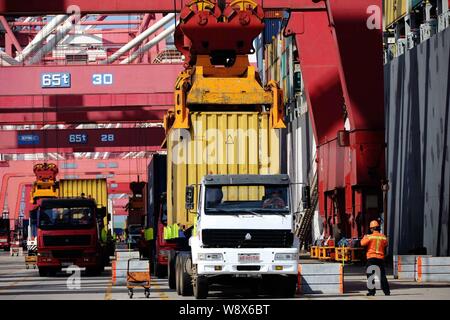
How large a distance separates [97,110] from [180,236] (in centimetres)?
4438

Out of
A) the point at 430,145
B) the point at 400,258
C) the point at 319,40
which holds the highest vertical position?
the point at 319,40

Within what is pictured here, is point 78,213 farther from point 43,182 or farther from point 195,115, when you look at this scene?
point 43,182

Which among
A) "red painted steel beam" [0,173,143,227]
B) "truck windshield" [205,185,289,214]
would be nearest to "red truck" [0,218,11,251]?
"red painted steel beam" [0,173,143,227]

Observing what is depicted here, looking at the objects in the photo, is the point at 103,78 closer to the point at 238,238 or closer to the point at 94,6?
the point at 94,6

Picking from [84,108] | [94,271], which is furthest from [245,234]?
[84,108]

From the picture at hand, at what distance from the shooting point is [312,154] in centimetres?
6181

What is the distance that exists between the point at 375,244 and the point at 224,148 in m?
4.08

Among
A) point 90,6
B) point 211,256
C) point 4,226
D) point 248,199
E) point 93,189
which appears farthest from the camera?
point 4,226

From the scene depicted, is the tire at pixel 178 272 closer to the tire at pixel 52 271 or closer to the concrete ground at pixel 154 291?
the concrete ground at pixel 154 291

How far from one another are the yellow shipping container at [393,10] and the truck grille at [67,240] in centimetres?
1552

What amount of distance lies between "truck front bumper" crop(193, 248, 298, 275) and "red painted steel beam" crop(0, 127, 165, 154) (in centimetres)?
5343

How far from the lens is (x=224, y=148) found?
2628 centimetres
